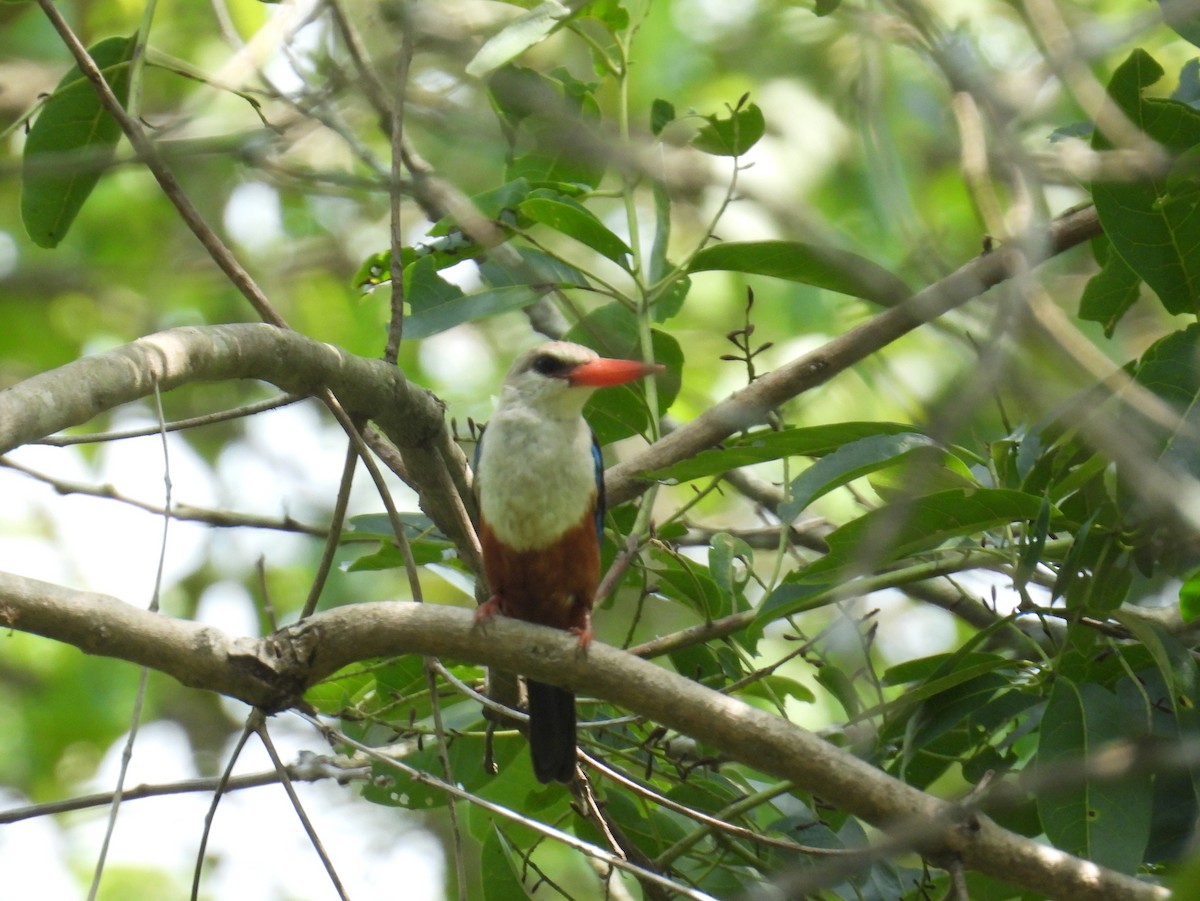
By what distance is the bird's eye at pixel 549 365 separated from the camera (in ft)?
14.0

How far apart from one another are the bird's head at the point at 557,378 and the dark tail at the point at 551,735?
99cm

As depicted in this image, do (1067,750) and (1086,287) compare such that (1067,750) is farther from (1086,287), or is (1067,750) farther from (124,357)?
(124,357)

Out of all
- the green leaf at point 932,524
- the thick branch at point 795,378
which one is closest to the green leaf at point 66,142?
the thick branch at point 795,378

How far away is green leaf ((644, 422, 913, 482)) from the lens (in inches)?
125

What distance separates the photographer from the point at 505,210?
12.7 feet

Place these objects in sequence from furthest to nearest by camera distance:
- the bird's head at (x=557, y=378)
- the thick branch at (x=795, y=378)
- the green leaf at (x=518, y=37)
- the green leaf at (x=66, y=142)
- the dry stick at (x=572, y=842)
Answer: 1. the bird's head at (x=557, y=378)
2. the green leaf at (x=66, y=142)
3. the thick branch at (x=795, y=378)
4. the green leaf at (x=518, y=37)
5. the dry stick at (x=572, y=842)

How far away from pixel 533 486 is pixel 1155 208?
2008 millimetres

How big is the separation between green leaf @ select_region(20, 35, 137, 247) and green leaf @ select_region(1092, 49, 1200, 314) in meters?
2.71

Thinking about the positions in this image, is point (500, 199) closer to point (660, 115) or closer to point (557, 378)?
point (660, 115)

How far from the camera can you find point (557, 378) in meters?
4.25

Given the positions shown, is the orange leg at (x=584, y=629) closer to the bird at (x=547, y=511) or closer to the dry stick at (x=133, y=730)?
the bird at (x=547, y=511)

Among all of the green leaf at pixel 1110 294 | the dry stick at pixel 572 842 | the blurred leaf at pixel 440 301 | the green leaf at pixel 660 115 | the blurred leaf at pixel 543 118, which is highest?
the blurred leaf at pixel 543 118

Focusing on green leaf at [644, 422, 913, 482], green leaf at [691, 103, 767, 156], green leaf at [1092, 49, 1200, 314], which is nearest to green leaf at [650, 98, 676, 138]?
green leaf at [691, 103, 767, 156]

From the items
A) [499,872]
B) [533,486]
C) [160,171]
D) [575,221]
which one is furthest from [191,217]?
[499,872]
